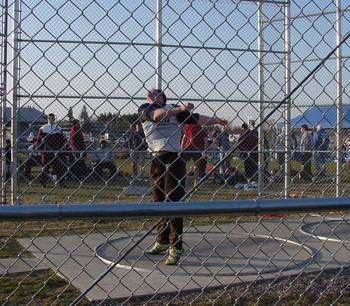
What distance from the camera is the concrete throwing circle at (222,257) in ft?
20.3

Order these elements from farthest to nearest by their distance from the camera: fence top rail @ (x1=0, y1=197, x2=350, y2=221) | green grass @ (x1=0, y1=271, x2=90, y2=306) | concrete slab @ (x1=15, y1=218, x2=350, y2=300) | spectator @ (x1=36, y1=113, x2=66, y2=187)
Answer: spectator @ (x1=36, y1=113, x2=66, y2=187) → concrete slab @ (x1=15, y1=218, x2=350, y2=300) → green grass @ (x1=0, y1=271, x2=90, y2=306) → fence top rail @ (x1=0, y1=197, x2=350, y2=221)

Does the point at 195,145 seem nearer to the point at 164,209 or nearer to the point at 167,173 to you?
the point at 167,173

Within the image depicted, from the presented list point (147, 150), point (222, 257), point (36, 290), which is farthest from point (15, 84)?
point (222, 257)

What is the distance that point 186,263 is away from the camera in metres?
6.55

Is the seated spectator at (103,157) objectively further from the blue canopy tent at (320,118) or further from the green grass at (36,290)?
the blue canopy tent at (320,118)

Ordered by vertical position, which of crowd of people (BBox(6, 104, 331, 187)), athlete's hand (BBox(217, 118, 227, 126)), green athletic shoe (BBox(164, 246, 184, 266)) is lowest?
green athletic shoe (BBox(164, 246, 184, 266))

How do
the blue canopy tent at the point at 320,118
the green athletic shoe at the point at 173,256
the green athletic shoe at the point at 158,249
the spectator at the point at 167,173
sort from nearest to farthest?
the blue canopy tent at the point at 320,118 < the spectator at the point at 167,173 < the green athletic shoe at the point at 173,256 < the green athletic shoe at the point at 158,249

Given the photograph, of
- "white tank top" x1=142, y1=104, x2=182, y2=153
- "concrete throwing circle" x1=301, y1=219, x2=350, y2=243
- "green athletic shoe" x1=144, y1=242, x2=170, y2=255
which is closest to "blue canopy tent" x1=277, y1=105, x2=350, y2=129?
"white tank top" x1=142, y1=104, x2=182, y2=153

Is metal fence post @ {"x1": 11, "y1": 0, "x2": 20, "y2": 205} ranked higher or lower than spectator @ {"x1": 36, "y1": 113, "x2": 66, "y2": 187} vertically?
higher

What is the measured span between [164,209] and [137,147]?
14.7 feet

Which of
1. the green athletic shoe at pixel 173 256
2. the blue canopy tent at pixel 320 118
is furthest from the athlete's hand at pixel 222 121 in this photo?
the green athletic shoe at pixel 173 256

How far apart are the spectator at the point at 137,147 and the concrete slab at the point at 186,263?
963 millimetres

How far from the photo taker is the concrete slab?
18.5ft

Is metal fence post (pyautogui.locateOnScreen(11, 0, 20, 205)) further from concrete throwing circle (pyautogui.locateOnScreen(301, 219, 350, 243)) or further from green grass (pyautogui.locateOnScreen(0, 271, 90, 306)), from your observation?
concrete throwing circle (pyautogui.locateOnScreen(301, 219, 350, 243))
